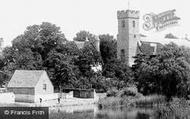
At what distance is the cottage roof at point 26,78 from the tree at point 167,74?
13578 millimetres

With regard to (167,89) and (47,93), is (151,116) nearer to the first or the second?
(167,89)

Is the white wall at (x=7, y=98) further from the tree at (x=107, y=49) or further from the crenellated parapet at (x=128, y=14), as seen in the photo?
the crenellated parapet at (x=128, y=14)

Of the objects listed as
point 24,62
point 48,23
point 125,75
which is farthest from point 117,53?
point 24,62

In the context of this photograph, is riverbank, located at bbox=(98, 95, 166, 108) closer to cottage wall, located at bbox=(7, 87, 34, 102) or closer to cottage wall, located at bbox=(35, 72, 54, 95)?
cottage wall, located at bbox=(35, 72, 54, 95)

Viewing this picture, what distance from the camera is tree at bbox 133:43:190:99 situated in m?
56.0

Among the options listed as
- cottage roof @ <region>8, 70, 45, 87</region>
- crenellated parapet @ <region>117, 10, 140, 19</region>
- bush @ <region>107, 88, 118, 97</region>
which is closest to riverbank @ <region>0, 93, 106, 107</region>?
bush @ <region>107, 88, 118, 97</region>

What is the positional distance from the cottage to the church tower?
3251 centimetres

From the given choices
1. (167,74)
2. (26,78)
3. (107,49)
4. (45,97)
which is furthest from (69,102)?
(107,49)

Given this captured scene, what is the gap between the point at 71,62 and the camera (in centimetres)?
6781

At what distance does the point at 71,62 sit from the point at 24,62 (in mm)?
A: 6735

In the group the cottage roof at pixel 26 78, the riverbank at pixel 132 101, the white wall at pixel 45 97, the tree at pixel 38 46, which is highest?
the tree at pixel 38 46

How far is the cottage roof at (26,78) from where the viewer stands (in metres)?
58.9

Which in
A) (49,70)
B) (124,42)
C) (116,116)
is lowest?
(116,116)

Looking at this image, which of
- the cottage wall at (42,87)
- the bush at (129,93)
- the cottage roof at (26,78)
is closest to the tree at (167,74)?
the bush at (129,93)
